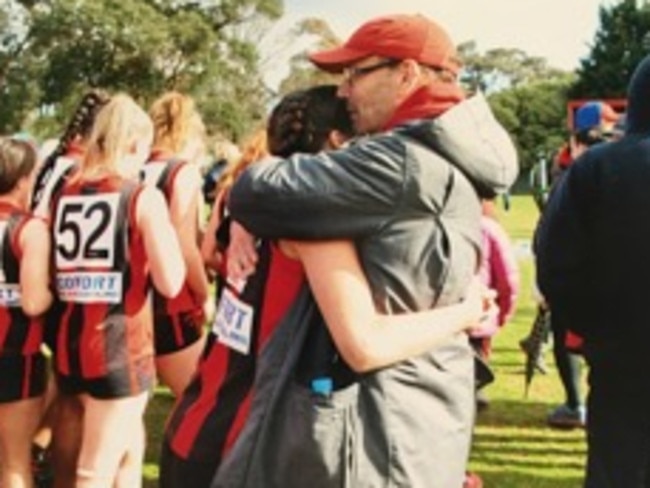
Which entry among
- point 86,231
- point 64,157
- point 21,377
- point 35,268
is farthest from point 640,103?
point 64,157

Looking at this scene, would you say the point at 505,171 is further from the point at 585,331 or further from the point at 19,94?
the point at 19,94

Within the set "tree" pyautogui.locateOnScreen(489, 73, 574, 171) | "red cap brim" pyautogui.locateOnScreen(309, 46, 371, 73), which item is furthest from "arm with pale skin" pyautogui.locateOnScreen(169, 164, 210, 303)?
"tree" pyautogui.locateOnScreen(489, 73, 574, 171)

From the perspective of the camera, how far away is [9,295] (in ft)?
12.7

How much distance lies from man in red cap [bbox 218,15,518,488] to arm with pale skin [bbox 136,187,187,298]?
5.94 ft

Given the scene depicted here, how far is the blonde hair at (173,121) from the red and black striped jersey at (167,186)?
0.22 meters

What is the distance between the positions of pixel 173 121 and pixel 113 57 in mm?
55677

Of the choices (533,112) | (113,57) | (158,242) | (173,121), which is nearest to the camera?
(158,242)

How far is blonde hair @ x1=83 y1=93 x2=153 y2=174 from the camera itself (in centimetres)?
364

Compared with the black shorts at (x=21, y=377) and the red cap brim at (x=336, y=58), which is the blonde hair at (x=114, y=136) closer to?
the black shorts at (x=21, y=377)

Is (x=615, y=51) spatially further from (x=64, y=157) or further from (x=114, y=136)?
(x=114, y=136)

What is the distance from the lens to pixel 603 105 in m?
5.75

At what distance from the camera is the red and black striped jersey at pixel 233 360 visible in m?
1.88

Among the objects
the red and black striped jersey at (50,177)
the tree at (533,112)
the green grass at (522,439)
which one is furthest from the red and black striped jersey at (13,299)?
the tree at (533,112)

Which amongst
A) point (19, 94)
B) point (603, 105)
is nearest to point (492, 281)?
point (603, 105)
